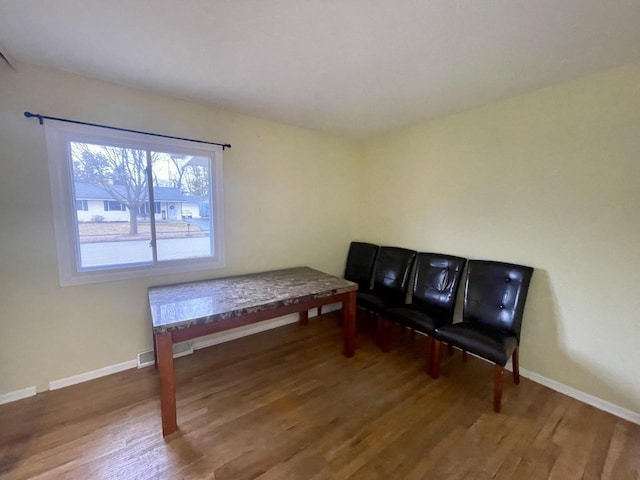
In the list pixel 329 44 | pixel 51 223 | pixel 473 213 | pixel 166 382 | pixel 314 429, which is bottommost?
pixel 314 429

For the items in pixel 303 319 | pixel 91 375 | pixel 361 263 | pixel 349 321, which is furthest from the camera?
pixel 361 263

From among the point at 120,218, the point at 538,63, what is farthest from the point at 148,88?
the point at 538,63

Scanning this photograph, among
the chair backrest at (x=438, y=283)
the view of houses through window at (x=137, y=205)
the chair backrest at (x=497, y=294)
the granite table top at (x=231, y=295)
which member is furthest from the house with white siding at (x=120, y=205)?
the chair backrest at (x=497, y=294)

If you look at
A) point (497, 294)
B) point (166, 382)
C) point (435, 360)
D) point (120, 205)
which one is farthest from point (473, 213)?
point (120, 205)

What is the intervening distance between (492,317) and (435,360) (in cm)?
60

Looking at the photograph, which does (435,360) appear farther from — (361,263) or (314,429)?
(361,263)

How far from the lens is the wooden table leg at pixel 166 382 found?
5.35 feet

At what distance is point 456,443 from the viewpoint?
1.63m

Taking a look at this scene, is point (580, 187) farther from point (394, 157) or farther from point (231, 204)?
point (231, 204)

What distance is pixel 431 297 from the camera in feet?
8.77

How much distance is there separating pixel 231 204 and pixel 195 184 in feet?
1.24

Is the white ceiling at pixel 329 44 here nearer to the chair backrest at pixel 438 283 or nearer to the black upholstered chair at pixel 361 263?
the chair backrest at pixel 438 283

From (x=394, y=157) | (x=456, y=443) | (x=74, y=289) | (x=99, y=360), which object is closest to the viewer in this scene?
(x=456, y=443)

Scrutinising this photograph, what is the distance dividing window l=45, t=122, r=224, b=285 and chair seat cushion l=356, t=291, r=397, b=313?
152cm
